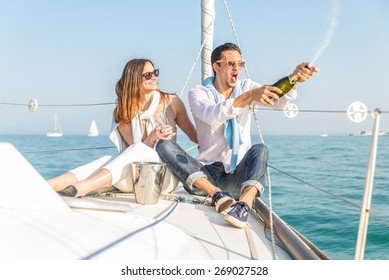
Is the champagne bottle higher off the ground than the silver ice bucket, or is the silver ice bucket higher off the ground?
the champagne bottle

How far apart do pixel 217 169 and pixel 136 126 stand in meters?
0.55

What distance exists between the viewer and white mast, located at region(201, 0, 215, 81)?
382 centimetres

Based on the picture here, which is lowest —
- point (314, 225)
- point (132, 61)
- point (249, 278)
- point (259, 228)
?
point (314, 225)

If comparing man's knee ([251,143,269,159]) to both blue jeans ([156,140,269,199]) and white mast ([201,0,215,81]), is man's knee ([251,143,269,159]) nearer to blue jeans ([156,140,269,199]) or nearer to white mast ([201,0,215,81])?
blue jeans ([156,140,269,199])

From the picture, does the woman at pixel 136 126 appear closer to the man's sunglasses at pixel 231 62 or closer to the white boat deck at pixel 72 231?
the man's sunglasses at pixel 231 62

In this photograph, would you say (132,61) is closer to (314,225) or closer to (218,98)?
(218,98)

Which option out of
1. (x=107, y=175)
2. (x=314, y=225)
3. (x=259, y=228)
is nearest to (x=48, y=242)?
(x=259, y=228)

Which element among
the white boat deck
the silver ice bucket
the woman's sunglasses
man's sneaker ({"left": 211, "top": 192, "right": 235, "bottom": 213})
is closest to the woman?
the woman's sunglasses

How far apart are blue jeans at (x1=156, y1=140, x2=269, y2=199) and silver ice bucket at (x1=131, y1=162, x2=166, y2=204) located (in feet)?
0.43

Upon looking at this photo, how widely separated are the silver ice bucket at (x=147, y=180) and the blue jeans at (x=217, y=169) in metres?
0.13

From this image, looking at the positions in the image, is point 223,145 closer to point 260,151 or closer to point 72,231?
point 260,151

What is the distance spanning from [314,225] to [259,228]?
2.66 metres

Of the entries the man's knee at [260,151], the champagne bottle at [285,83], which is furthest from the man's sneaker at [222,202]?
the champagne bottle at [285,83]

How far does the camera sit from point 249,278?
111 cm
